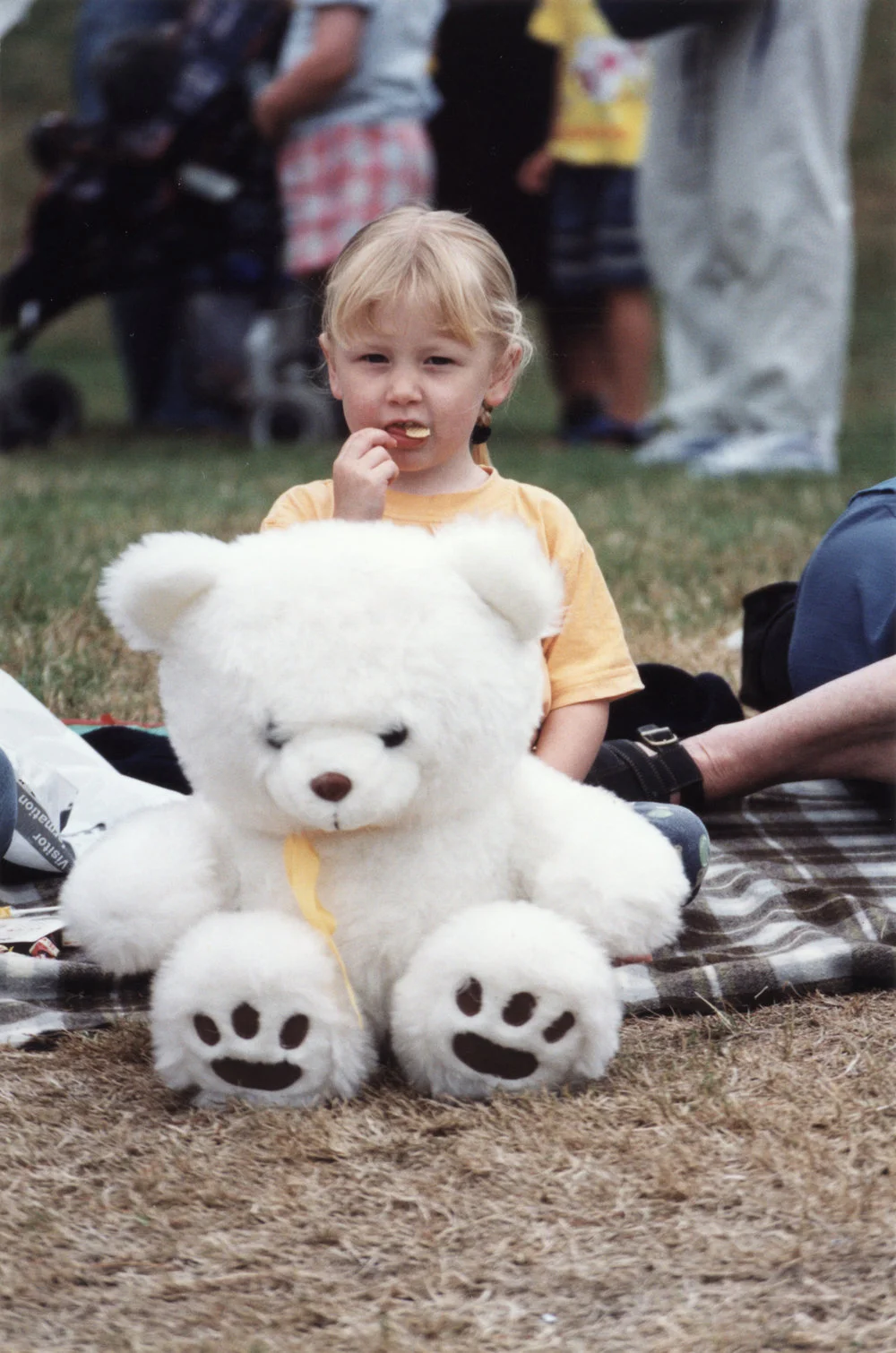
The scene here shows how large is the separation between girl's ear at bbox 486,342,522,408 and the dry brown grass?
802 millimetres

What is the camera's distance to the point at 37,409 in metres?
7.05

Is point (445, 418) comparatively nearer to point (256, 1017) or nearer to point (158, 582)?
A: point (158, 582)

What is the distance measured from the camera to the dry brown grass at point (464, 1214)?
1239 millimetres

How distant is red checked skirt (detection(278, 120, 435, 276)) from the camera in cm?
645

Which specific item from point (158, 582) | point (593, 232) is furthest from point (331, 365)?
point (593, 232)

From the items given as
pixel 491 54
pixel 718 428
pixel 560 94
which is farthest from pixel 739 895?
pixel 491 54

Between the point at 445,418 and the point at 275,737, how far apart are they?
2.01 ft

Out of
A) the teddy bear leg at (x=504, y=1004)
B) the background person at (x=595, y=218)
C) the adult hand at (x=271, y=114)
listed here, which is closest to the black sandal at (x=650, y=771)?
the teddy bear leg at (x=504, y=1004)

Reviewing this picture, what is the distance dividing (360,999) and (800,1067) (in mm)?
430

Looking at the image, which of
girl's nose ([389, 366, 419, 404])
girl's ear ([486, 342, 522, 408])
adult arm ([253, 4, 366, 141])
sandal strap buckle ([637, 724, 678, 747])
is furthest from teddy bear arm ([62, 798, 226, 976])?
adult arm ([253, 4, 366, 141])

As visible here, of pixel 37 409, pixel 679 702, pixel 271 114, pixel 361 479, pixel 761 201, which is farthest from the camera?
pixel 37 409

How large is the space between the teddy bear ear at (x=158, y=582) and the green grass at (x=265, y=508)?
90 centimetres

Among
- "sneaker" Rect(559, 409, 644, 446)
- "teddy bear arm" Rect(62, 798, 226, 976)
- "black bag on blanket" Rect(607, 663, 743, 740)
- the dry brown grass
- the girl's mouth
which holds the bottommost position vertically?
"sneaker" Rect(559, 409, 644, 446)

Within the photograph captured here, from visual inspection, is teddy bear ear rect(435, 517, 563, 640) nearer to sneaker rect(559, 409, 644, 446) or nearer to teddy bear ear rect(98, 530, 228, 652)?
teddy bear ear rect(98, 530, 228, 652)
